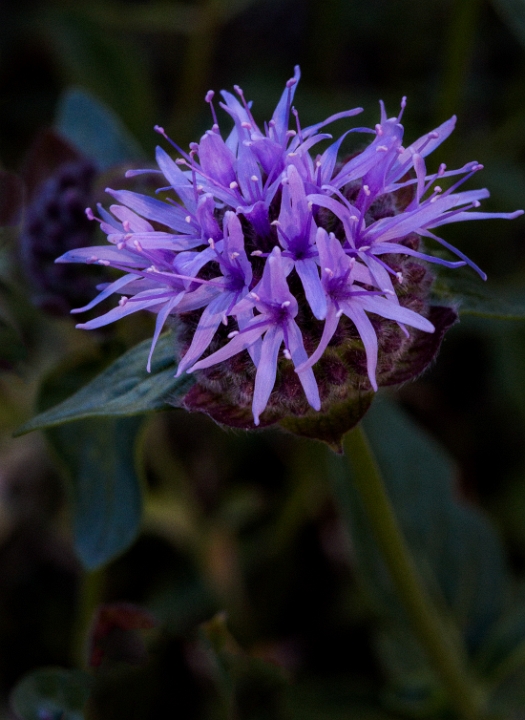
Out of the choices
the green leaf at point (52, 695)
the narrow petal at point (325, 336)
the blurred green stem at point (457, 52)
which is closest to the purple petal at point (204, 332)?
the narrow petal at point (325, 336)

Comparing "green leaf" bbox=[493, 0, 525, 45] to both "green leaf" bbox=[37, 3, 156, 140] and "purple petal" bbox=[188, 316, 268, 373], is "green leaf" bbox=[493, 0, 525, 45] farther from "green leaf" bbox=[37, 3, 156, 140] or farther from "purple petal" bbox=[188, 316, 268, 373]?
"green leaf" bbox=[37, 3, 156, 140]

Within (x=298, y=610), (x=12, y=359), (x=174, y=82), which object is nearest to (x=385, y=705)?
(x=298, y=610)

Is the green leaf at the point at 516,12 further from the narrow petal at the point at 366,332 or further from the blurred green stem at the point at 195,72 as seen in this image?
the blurred green stem at the point at 195,72

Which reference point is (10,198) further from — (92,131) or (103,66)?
(103,66)

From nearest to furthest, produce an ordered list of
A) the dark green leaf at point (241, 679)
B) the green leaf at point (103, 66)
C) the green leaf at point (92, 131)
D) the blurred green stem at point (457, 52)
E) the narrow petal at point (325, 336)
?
the narrow petal at point (325, 336) → the dark green leaf at point (241, 679) → the green leaf at point (92, 131) → the blurred green stem at point (457, 52) → the green leaf at point (103, 66)

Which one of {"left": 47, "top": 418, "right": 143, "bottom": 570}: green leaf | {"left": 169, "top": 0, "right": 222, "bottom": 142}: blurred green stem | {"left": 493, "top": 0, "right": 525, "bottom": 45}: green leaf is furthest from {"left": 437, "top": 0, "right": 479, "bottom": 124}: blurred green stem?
{"left": 47, "top": 418, "right": 143, "bottom": 570}: green leaf

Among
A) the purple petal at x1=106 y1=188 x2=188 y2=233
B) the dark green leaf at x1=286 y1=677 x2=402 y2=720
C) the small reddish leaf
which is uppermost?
the purple petal at x1=106 y1=188 x2=188 y2=233
